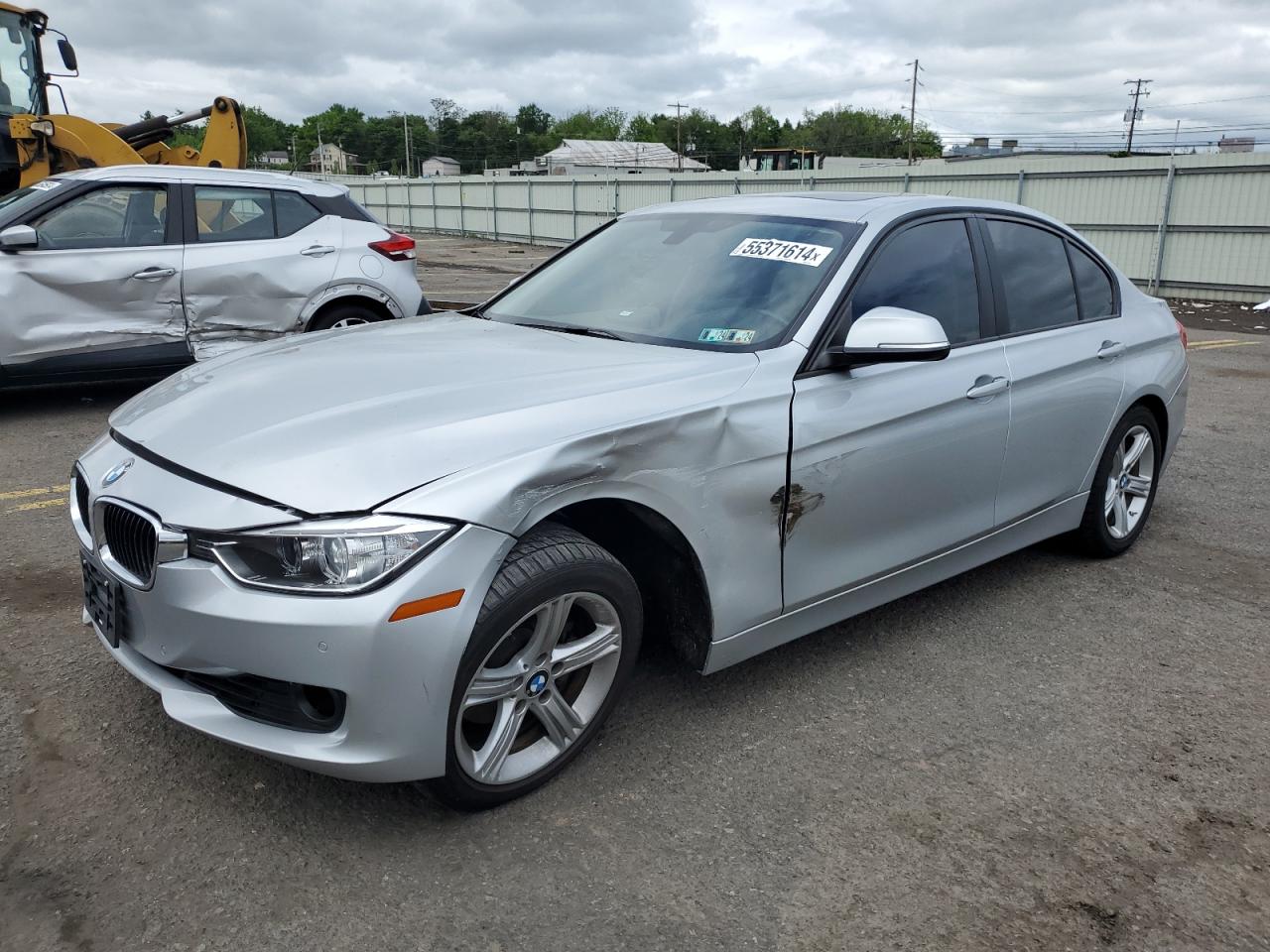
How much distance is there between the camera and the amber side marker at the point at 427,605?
229 cm

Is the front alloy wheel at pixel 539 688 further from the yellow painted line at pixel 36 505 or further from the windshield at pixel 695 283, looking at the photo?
the yellow painted line at pixel 36 505

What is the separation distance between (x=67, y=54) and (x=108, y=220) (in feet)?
20.8

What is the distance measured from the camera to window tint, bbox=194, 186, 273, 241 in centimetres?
720

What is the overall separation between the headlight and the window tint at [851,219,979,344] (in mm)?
1779

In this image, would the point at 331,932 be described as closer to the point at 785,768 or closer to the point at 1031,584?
the point at 785,768

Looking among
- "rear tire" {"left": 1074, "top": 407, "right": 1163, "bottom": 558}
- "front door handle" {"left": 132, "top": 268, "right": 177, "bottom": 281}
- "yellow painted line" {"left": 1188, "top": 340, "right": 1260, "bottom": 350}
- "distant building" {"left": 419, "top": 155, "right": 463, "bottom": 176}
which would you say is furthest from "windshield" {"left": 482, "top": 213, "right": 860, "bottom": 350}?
"distant building" {"left": 419, "top": 155, "right": 463, "bottom": 176}

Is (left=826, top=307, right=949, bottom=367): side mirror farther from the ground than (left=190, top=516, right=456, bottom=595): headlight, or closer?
farther from the ground

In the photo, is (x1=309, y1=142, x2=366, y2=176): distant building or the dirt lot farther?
(x1=309, y1=142, x2=366, y2=176): distant building

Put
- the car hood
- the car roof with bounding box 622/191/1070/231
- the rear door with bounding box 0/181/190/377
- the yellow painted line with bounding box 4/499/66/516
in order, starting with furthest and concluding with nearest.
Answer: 1. the rear door with bounding box 0/181/190/377
2. the yellow painted line with bounding box 4/499/66/516
3. the car roof with bounding box 622/191/1070/231
4. the car hood

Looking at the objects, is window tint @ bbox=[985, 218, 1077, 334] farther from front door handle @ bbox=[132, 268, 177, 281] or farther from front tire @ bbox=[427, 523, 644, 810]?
front door handle @ bbox=[132, 268, 177, 281]

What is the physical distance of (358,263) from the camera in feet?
24.9

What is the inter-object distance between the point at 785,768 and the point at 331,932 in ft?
4.34

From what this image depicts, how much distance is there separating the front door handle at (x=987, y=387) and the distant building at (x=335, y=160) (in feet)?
396

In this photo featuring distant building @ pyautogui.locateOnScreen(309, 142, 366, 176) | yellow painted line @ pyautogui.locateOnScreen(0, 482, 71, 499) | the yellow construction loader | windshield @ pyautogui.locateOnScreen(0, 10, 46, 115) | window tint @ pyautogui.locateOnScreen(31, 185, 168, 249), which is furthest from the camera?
distant building @ pyautogui.locateOnScreen(309, 142, 366, 176)
